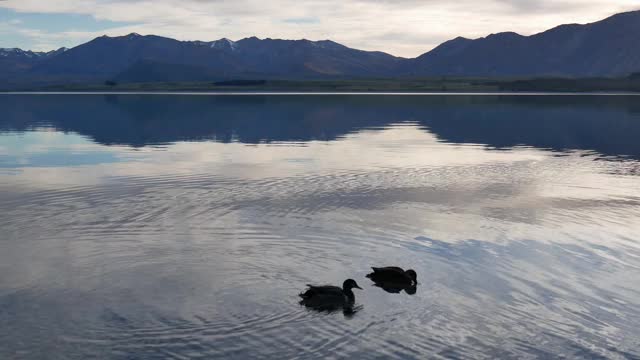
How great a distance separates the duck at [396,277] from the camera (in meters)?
19.8

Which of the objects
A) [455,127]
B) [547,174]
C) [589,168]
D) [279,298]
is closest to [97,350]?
[279,298]

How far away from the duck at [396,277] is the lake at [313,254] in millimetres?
403

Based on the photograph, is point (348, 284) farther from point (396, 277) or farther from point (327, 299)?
point (396, 277)

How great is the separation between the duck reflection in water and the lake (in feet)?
0.85

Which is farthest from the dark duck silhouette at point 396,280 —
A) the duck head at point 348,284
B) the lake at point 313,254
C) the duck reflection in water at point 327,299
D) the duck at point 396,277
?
the duck reflection in water at point 327,299

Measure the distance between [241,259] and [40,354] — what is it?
832cm

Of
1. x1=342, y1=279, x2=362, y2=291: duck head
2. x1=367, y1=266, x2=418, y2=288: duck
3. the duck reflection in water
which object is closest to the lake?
the duck reflection in water

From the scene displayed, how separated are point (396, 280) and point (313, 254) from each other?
4.13m

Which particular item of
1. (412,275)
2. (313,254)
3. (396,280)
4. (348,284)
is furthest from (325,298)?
(313,254)

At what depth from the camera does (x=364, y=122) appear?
299ft

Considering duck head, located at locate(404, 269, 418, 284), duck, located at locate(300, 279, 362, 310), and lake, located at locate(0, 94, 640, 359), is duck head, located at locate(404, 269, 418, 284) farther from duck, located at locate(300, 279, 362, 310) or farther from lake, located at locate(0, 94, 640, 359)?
duck, located at locate(300, 279, 362, 310)

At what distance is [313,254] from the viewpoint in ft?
76.2

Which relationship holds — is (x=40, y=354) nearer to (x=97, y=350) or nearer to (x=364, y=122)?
(x=97, y=350)

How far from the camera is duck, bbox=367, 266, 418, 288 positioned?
1981cm
